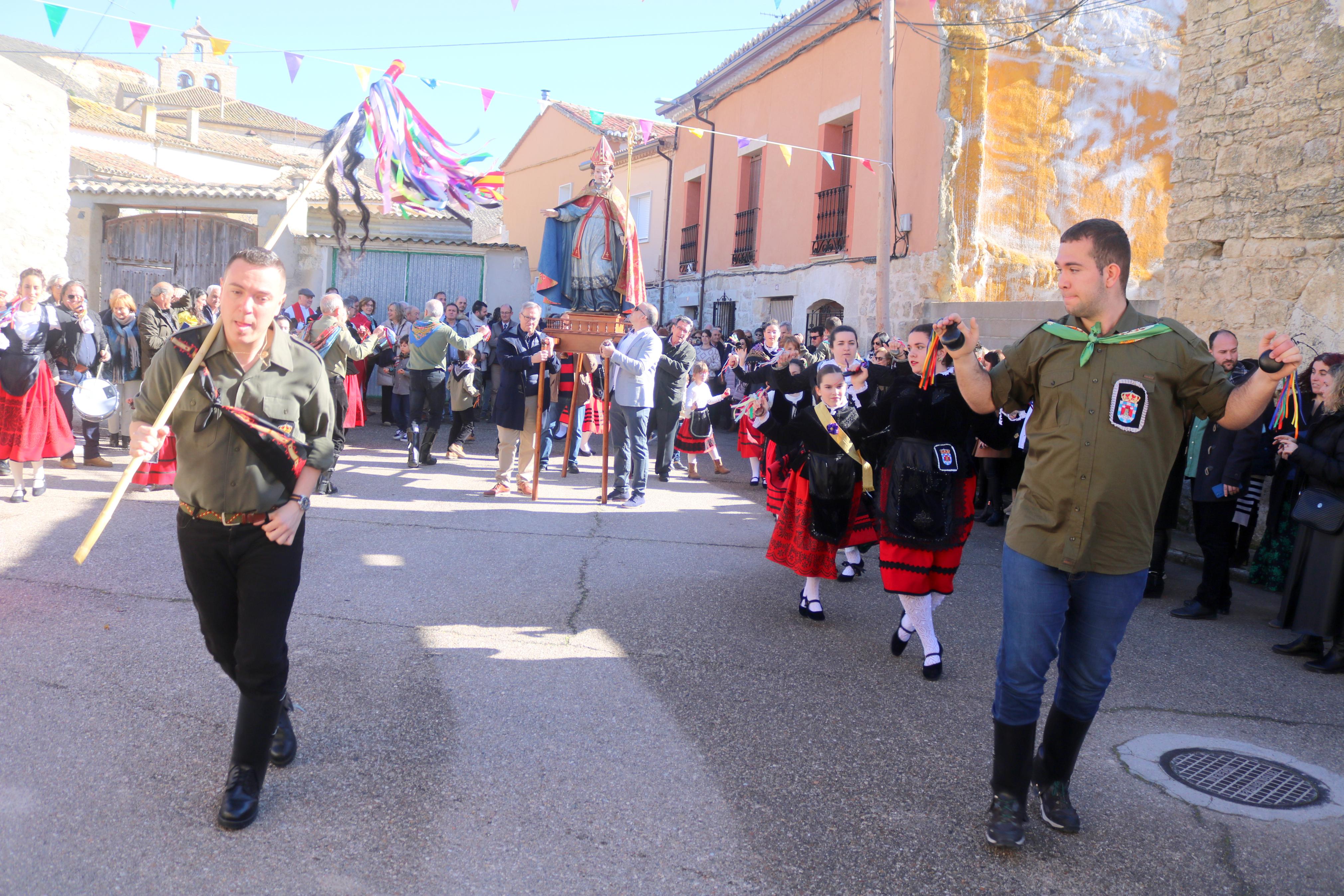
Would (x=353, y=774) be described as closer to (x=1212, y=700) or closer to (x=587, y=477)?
(x=1212, y=700)

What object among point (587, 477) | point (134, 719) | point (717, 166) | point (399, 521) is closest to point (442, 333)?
point (587, 477)

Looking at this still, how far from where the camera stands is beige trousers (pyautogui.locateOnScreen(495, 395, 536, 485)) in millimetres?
8945

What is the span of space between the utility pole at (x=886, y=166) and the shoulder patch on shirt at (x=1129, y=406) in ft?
28.9

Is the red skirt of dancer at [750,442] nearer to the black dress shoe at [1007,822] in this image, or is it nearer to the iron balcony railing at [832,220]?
the black dress shoe at [1007,822]

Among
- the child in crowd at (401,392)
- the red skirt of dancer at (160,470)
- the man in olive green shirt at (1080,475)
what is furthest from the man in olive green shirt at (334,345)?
the man in olive green shirt at (1080,475)

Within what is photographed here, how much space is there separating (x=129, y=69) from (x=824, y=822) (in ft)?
172

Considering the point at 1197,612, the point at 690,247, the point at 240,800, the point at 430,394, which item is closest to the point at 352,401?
the point at 430,394

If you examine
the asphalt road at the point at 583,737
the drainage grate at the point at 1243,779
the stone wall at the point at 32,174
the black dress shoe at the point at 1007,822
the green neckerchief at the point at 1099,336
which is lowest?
the asphalt road at the point at 583,737

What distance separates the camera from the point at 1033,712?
313cm

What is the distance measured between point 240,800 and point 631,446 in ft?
20.0

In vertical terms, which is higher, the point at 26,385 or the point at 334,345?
the point at 334,345

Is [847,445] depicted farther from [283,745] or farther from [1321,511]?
[283,745]

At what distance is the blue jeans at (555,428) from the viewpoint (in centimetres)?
1034

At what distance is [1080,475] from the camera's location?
2.99m
